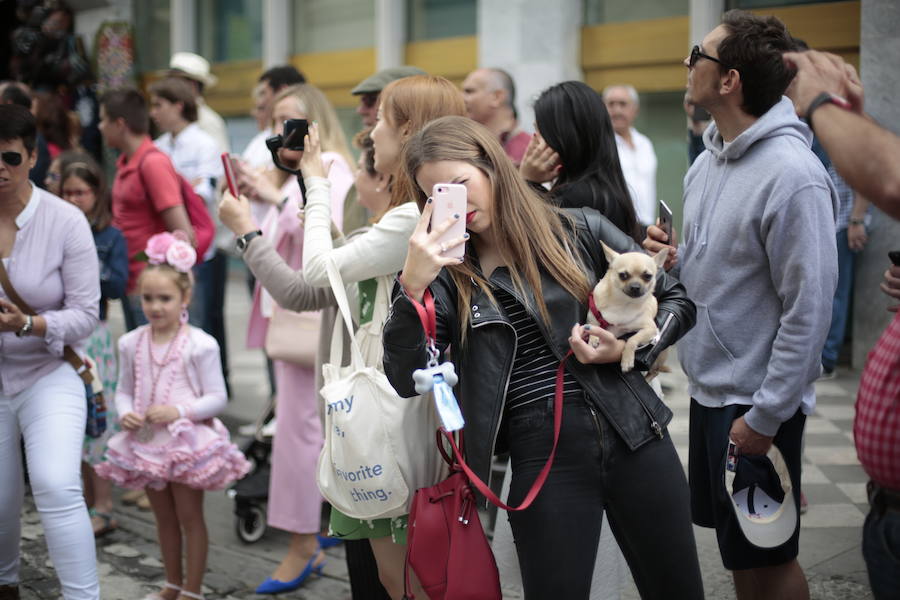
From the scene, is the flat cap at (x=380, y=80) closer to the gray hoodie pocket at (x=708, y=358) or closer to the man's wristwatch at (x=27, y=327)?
the man's wristwatch at (x=27, y=327)

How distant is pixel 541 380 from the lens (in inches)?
103

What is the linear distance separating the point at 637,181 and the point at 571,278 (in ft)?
17.1

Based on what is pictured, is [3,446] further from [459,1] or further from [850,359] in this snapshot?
[459,1]

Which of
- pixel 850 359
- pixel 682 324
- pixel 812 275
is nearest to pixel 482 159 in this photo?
pixel 682 324

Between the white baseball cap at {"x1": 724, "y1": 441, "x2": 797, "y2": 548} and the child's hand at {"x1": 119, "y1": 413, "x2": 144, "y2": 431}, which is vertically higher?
the white baseball cap at {"x1": 724, "y1": 441, "x2": 797, "y2": 548}

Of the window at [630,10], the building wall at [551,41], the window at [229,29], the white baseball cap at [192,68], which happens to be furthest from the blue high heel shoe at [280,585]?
Result: the window at [229,29]

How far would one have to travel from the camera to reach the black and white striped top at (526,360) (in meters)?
2.62

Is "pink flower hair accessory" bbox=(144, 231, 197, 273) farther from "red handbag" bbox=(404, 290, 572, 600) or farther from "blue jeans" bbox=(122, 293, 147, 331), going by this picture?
"red handbag" bbox=(404, 290, 572, 600)

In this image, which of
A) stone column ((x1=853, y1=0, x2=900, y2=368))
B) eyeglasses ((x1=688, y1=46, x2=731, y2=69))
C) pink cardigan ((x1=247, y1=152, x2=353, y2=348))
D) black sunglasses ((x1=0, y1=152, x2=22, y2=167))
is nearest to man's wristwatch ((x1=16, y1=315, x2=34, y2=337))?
black sunglasses ((x1=0, y1=152, x2=22, y2=167))

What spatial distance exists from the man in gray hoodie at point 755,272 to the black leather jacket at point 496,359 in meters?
0.37

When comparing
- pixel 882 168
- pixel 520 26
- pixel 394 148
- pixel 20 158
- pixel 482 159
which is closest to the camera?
pixel 882 168

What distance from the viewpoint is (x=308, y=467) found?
454 cm

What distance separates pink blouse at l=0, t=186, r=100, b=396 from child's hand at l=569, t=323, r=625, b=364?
212 centimetres

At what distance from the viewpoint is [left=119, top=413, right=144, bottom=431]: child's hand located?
412 cm
